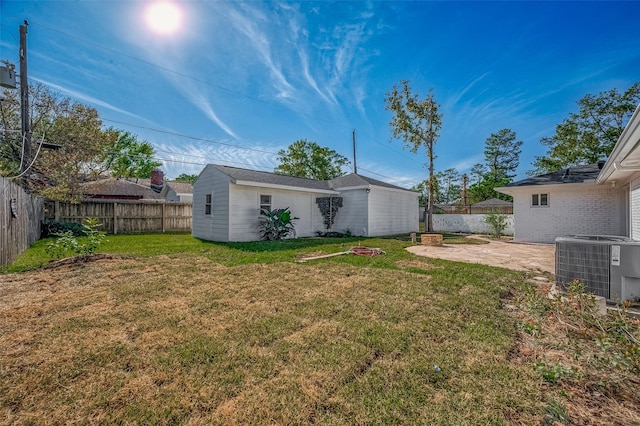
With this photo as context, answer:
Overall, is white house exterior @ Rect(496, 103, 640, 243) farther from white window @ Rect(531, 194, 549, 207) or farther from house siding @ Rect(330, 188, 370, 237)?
house siding @ Rect(330, 188, 370, 237)

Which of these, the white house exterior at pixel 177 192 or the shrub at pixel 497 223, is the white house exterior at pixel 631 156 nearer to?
the shrub at pixel 497 223

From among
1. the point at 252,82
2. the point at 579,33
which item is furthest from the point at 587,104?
the point at 252,82

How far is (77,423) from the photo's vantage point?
1434mm

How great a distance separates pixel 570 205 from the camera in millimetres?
10062

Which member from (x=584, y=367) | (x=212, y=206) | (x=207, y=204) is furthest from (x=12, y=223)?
(x=584, y=367)

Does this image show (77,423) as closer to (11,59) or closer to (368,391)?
(368,391)

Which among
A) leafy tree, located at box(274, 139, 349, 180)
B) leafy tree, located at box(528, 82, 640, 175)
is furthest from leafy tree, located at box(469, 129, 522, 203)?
leafy tree, located at box(274, 139, 349, 180)

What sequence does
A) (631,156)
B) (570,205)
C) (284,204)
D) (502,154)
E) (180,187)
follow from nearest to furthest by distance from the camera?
1. (631,156)
2. (570,205)
3. (284,204)
4. (180,187)
5. (502,154)

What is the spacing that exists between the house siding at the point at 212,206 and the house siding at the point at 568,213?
1202 cm

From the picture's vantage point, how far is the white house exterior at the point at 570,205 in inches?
367

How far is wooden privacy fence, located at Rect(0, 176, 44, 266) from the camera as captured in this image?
16.4 feet

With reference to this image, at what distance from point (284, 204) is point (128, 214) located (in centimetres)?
817

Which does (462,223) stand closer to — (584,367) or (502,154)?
(584,367)

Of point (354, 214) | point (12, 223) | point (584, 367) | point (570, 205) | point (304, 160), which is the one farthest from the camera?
point (304, 160)
